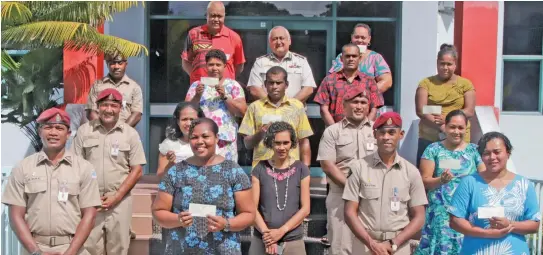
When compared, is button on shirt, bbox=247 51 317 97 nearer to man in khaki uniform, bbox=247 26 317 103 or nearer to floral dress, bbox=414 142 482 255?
man in khaki uniform, bbox=247 26 317 103

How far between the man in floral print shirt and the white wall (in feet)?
11.8

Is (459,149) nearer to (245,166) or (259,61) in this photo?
(259,61)

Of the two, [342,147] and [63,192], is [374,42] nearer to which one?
[342,147]

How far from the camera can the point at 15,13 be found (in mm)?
7734

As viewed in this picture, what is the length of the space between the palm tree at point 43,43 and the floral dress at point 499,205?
4523 millimetres

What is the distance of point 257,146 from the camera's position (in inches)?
242

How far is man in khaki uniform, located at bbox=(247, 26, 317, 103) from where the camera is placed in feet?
23.0

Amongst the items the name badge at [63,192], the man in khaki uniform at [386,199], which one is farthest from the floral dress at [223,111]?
the name badge at [63,192]

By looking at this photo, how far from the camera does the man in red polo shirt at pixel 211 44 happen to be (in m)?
7.25

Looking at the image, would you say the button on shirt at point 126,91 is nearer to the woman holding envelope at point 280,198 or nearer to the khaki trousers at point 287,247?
the woman holding envelope at point 280,198

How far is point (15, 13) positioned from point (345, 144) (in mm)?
4332

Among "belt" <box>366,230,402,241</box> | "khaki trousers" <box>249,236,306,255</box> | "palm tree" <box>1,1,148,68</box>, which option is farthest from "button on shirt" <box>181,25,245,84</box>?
"belt" <box>366,230,402,241</box>

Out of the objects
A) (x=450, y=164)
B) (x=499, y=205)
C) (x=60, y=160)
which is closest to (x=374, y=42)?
(x=450, y=164)

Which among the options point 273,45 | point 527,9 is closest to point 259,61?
point 273,45
